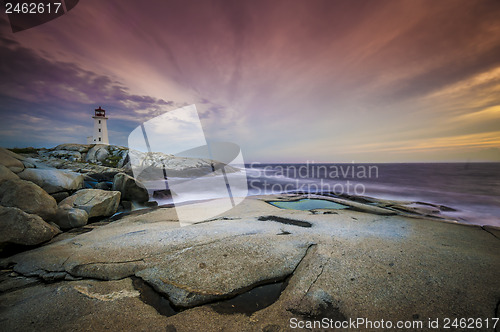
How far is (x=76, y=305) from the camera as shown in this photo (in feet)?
8.24

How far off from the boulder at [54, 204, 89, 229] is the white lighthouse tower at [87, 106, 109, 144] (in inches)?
1567

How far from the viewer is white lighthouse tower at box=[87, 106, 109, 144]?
3747 centimetres

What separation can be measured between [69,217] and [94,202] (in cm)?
125

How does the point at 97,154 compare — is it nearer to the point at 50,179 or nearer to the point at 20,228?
the point at 50,179

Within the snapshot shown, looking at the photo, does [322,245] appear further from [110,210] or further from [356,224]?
[110,210]

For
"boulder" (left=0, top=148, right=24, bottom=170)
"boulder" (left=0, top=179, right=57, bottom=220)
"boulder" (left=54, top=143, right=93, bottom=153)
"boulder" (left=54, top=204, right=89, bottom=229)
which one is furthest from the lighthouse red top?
"boulder" (left=54, top=204, right=89, bottom=229)

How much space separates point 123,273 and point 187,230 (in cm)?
203

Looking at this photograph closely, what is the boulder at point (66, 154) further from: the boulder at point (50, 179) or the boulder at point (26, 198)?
the boulder at point (26, 198)

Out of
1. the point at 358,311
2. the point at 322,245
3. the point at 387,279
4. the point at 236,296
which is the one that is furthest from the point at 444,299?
the point at 236,296

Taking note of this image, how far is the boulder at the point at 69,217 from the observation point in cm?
621

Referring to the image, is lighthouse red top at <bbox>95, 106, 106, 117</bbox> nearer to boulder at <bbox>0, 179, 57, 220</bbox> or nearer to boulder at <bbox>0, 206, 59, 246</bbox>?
boulder at <bbox>0, 179, 57, 220</bbox>

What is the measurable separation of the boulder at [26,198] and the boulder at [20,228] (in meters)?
1.21

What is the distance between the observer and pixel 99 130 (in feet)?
124

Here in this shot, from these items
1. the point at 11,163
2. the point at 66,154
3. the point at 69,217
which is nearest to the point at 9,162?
the point at 11,163
